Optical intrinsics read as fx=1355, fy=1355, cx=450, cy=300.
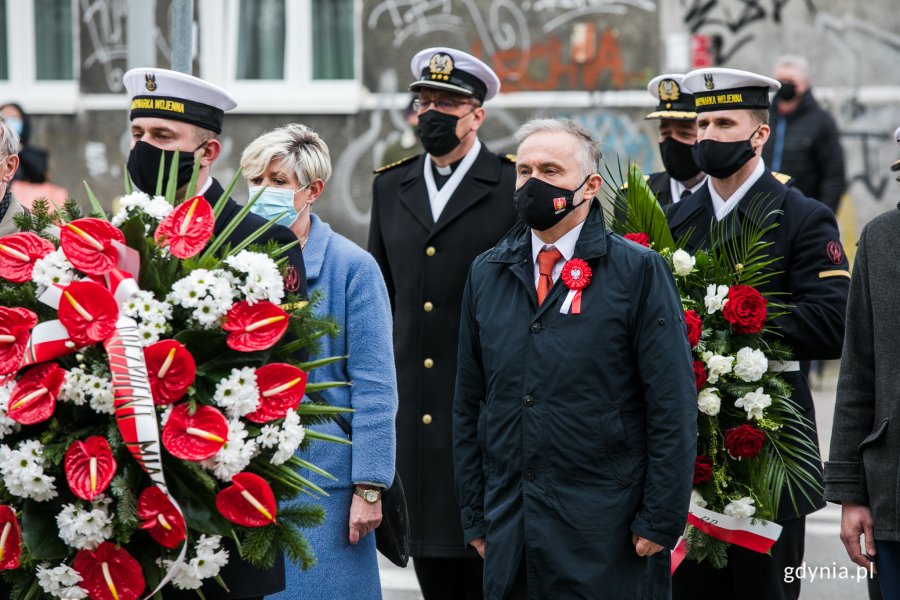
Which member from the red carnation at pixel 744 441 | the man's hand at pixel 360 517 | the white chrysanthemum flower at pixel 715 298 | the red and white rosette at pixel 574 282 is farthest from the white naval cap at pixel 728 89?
the man's hand at pixel 360 517

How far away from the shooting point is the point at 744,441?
195 inches

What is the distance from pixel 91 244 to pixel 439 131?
2959mm

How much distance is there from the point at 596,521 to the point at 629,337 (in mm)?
576

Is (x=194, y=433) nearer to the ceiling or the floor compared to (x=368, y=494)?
nearer to the ceiling

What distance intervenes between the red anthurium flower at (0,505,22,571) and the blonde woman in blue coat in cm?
137

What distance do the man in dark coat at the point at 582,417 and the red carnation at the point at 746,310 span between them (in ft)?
2.59

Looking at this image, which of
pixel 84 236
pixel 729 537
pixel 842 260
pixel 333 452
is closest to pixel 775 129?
pixel 842 260

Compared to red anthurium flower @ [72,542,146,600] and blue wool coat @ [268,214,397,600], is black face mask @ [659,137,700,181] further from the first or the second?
red anthurium flower @ [72,542,146,600]

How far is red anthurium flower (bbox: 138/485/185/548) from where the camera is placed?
3.27m

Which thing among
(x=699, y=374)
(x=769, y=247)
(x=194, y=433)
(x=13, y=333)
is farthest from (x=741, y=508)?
(x=13, y=333)

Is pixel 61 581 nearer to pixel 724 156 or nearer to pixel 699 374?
pixel 699 374

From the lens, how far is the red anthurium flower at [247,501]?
3.34 metres

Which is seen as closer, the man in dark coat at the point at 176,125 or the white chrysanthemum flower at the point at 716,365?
the man in dark coat at the point at 176,125

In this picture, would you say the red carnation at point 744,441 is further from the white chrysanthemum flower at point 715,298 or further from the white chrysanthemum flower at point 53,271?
the white chrysanthemum flower at point 53,271
